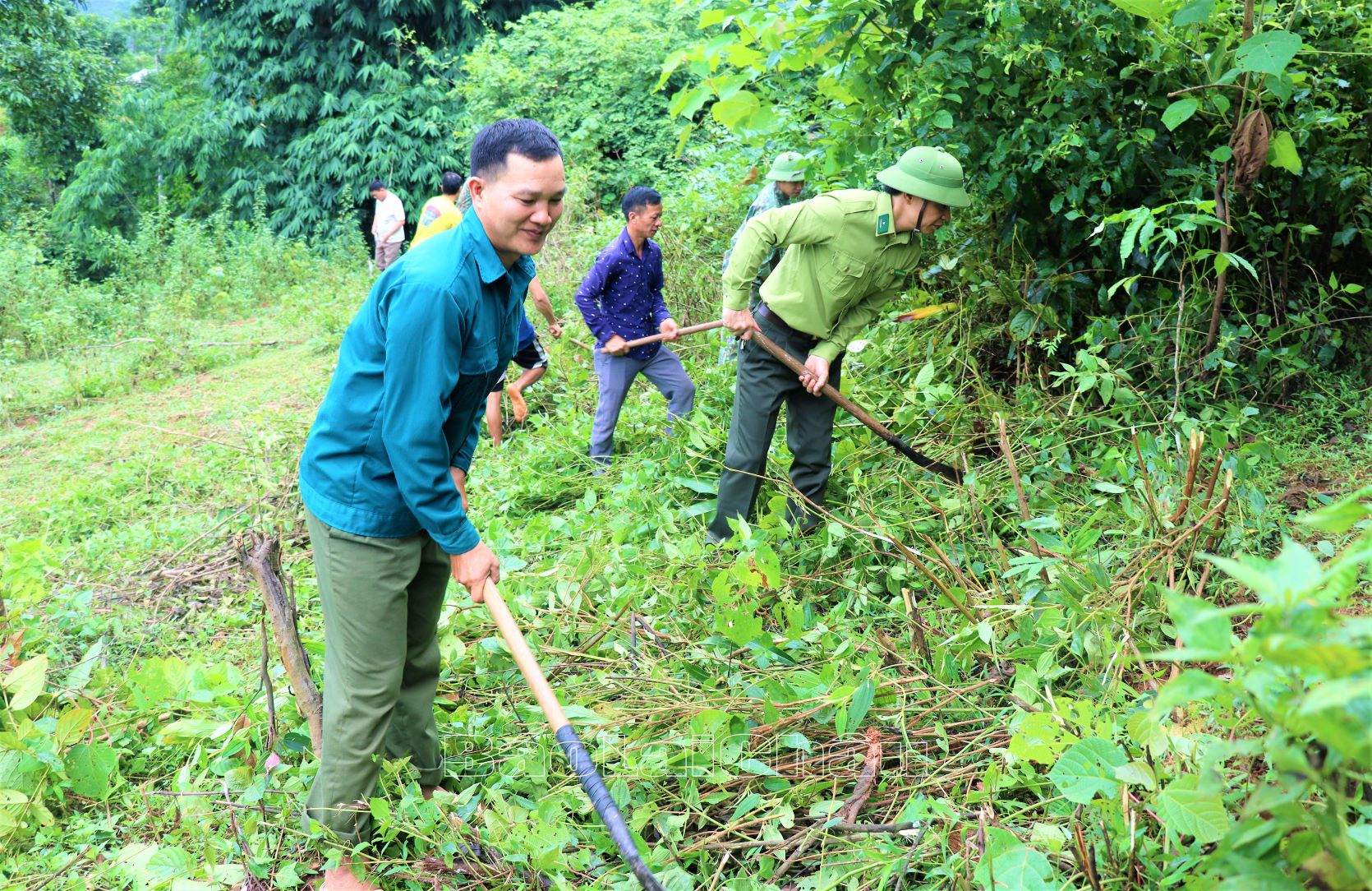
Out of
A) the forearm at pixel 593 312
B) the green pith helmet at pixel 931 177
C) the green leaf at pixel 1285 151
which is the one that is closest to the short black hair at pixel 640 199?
the forearm at pixel 593 312

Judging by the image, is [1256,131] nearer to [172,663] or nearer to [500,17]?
[172,663]

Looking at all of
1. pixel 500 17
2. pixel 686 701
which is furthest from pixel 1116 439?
pixel 500 17

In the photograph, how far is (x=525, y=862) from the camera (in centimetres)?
229

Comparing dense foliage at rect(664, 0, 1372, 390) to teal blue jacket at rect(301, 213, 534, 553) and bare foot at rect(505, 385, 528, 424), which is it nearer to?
bare foot at rect(505, 385, 528, 424)

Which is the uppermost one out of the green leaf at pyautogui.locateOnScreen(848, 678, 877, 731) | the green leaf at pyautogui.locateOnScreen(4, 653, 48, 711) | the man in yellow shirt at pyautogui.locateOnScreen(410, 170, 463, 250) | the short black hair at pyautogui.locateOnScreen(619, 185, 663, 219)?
the short black hair at pyautogui.locateOnScreen(619, 185, 663, 219)

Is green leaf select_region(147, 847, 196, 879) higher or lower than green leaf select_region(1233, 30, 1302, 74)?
lower

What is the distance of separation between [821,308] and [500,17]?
578 inches

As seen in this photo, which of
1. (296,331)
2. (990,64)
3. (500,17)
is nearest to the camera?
(990,64)

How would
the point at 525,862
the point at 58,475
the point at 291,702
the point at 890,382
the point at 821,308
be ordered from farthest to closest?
1. the point at 58,475
2. the point at 890,382
3. the point at 821,308
4. the point at 291,702
5. the point at 525,862

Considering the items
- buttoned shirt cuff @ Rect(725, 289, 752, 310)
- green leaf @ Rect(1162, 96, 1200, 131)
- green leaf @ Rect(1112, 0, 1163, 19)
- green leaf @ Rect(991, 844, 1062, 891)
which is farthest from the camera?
buttoned shirt cuff @ Rect(725, 289, 752, 310)

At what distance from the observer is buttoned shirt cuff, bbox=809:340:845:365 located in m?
3.93

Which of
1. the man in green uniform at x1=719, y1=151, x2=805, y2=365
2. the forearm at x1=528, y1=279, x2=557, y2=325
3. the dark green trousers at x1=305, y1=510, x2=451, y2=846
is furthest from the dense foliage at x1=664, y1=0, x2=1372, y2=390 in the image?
the dark green trousers at x1=305, y1=510, x2=451, y2=846

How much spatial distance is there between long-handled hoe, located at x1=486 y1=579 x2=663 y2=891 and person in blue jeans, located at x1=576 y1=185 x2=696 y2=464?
3060 millimetres

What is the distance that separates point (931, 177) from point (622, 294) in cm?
215
